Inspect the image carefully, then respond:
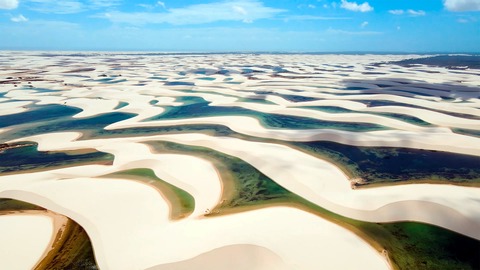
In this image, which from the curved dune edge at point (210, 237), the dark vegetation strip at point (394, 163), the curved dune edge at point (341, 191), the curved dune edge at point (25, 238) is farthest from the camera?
the dark vegetation strip at point (394, 163)

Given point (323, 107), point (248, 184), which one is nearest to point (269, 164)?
point (248, 184)

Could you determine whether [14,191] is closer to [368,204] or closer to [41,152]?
[41,152]

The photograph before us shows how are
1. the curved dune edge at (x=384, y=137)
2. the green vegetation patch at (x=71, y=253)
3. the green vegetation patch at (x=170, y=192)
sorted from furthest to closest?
the curved dune edge at (x=384, y=137) < the green vegetation patch at (x=170, y=192) < the green vegetation patch at (x=71, y=253)

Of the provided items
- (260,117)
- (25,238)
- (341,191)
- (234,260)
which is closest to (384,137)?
(341,191)

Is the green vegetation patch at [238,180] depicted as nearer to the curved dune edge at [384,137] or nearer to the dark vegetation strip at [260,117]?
the curved dune edge at [384,137]

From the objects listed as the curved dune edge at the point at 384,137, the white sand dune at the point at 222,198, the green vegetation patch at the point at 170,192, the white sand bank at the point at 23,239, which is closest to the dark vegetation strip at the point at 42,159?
the white sand dune at the point at 222,198

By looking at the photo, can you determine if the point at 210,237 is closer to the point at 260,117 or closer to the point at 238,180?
the point at 238,180

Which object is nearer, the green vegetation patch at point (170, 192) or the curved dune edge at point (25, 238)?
the curved dune edge at point (25, 238)
